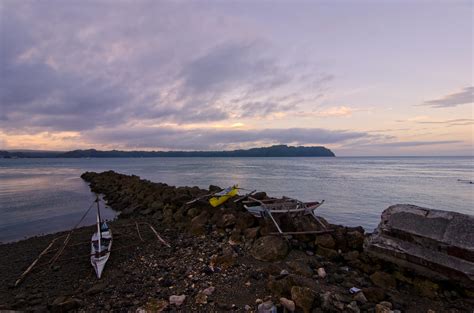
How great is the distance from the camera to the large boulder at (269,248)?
7445 mm

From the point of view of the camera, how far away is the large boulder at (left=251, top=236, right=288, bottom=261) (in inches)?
293

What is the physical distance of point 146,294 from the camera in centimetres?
603

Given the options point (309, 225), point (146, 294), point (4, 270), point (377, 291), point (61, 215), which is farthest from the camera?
point (61, 215)

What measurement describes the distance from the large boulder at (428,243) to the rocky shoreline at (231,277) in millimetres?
277

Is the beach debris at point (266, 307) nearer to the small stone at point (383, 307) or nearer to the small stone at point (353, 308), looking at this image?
the small stone at point (353, 308)

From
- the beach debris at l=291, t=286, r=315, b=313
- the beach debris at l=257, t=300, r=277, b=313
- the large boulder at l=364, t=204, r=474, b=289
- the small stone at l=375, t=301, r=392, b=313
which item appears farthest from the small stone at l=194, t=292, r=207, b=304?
the large boulder at l=364, t=204, r=474, b=289

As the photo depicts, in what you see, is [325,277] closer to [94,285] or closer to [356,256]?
[356,256]

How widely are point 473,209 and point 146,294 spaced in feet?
73.1

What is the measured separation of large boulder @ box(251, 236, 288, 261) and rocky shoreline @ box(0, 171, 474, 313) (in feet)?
0.09

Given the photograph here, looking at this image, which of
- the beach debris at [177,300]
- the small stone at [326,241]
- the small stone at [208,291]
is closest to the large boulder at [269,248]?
the small stone at [326,241]

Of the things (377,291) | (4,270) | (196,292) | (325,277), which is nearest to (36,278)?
(4,270)

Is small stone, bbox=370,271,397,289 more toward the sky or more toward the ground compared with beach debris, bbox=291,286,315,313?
more toward the ground

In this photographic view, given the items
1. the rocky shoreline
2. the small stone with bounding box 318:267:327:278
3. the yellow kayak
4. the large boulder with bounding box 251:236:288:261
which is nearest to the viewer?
the rocky shoreline

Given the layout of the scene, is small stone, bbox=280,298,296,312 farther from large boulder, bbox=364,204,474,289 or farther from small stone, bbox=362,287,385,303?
large boulder, bbox=364,204,474,289
